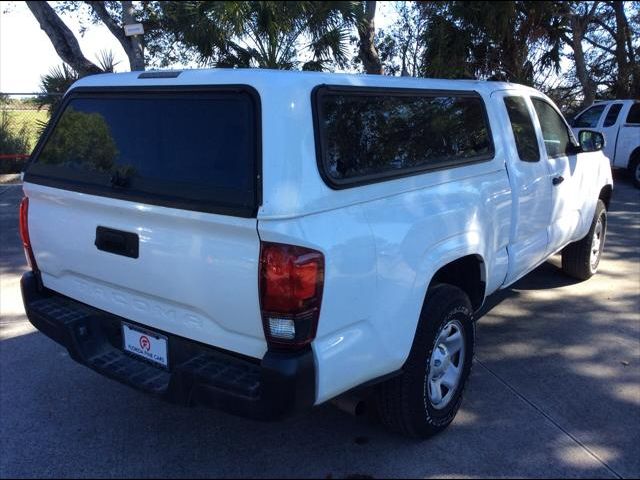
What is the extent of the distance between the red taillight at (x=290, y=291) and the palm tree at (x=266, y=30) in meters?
9.23

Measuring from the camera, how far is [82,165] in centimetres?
312

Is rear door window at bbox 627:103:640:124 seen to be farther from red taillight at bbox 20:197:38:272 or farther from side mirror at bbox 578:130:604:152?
red taillight at bbox 20:197:38:272

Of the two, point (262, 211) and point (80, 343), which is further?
point (80, 343)

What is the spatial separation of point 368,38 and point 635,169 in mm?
6153

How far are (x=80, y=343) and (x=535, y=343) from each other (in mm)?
3161

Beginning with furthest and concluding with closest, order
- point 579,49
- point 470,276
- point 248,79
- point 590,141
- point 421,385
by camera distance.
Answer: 1. point 579,49
2. point 590,141
3. point 470,276
4. point 421,385
5. point 248,79

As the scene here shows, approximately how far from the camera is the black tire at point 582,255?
18.8 feet

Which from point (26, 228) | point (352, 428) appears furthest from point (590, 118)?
point (26, 228)

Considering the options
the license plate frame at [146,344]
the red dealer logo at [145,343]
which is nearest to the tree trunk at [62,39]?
the license plate frame at [146,344]

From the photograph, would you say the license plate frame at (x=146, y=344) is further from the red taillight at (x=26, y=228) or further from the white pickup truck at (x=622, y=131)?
the white pickup truck at (x=622, y=131)

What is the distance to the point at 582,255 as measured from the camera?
19.0 ft

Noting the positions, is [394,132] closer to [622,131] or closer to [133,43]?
[133,43]

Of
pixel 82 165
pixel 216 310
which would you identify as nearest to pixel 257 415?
pixel 216 310

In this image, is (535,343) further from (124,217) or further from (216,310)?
(124,217)
